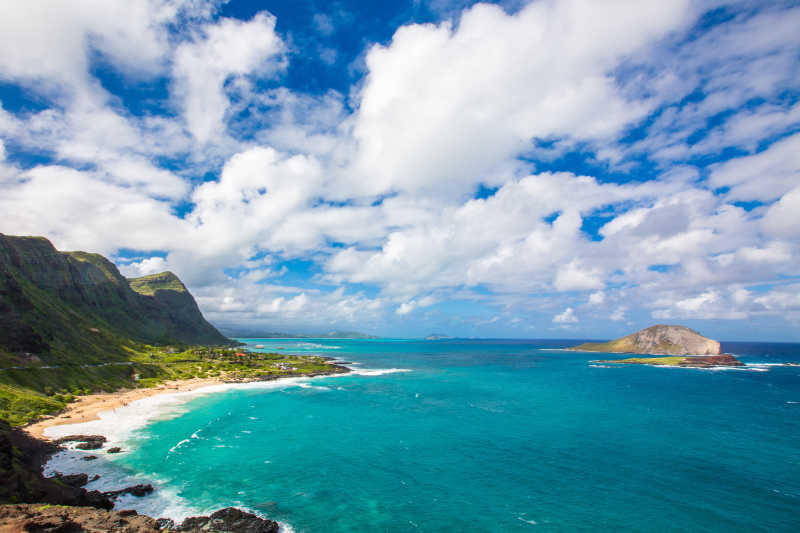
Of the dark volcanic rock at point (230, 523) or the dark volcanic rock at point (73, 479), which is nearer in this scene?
the dark volcanic rock at point (230, 523)

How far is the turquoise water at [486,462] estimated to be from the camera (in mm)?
36344

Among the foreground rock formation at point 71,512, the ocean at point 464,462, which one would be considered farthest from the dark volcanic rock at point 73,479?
the ocean at point 464,462

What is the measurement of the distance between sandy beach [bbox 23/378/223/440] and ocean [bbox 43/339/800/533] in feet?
15.5

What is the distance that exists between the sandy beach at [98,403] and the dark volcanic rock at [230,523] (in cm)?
3970

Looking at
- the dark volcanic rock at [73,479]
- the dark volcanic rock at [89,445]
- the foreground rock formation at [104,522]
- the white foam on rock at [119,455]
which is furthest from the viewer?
the dark volcanic rock at [89,445]

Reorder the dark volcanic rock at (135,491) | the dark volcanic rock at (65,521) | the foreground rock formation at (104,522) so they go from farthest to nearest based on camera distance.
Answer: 1. the dark volcanic rock at (135,491)
2. the foreground rock formation at (104,522)
3. the dark volcanic rock at (65,521)

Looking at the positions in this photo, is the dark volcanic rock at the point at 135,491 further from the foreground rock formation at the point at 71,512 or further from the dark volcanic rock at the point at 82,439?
the dark volcanic rock at the point at 82,439

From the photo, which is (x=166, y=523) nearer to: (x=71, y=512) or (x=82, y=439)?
(x=71, y=512)

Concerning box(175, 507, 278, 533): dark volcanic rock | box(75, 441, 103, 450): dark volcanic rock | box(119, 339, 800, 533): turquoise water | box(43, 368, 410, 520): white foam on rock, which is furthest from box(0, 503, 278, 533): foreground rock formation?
box(75, 441, 103, 450): dark volcanic rock

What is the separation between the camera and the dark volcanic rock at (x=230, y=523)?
32.0 metres

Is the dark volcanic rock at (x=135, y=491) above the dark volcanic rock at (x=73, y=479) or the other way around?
the other way around

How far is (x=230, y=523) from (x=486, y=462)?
3324 centimetres

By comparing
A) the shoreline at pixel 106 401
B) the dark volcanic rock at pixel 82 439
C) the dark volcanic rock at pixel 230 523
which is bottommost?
the shoreline at pixel 106 401

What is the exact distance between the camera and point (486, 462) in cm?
5038
